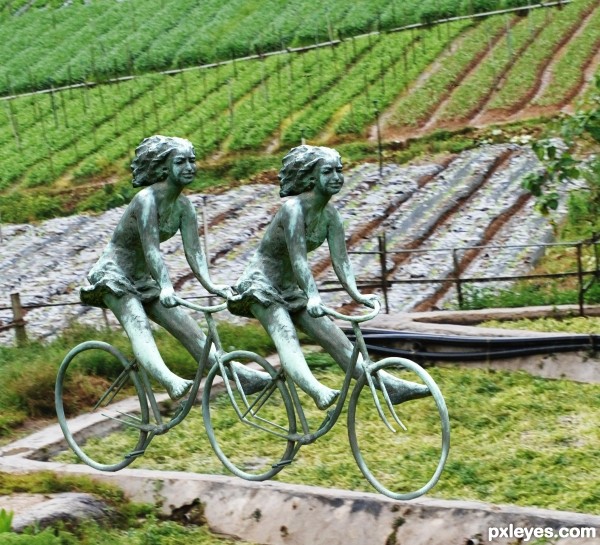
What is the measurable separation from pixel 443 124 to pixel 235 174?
3488mm

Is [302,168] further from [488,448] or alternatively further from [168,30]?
[168,30]

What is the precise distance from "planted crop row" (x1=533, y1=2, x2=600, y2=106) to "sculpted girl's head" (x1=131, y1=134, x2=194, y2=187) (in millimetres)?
14260

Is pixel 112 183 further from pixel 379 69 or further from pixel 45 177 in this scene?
pixel 379 69

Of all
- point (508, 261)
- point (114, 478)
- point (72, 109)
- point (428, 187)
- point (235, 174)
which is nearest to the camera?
point (114, 478)

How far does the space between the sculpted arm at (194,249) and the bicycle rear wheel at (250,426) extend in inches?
15.9

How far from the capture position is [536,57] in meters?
22.5

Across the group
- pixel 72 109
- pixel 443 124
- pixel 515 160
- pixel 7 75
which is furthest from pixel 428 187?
pixel 7 75

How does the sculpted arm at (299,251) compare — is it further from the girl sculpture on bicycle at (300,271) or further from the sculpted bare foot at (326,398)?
the sculpted bare foot at (326,398)

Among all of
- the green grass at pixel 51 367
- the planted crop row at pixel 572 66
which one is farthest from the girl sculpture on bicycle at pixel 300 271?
the planted crop row at pixel 572 66

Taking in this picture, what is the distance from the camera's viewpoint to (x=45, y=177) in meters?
22.4

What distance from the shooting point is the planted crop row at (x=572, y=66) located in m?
Answer: 20.8

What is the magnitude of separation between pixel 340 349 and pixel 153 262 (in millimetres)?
1139

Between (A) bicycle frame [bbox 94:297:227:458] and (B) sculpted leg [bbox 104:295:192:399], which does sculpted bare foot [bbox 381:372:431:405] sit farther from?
(B) sculpted leg [bbox 104:295:192:399]

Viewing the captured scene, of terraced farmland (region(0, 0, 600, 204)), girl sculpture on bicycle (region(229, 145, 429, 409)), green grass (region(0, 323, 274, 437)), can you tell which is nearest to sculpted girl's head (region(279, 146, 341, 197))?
girl sculpture on bicycle (region(229, 145, 429, 409))
